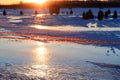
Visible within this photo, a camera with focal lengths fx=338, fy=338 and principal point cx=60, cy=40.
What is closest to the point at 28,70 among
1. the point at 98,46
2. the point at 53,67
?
the point at 53,67

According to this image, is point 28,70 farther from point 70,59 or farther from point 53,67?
point 70,59

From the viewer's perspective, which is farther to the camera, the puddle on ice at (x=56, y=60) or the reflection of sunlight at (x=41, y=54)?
the reflection of sunlight at (x=41, y=54)

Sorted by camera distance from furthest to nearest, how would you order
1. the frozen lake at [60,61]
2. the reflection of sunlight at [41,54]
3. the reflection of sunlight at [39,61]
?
the reflection of sunlight at [41,54] < the reflection of sunlight at [39,61] < the frozen lake at [60,61]

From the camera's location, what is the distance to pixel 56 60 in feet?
33.0

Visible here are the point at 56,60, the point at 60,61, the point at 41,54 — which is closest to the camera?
the point at 60,61

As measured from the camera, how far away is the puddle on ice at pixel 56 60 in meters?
8.09

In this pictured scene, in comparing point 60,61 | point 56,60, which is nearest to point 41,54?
point 56,60

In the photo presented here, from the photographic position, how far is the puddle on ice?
809 centimetres

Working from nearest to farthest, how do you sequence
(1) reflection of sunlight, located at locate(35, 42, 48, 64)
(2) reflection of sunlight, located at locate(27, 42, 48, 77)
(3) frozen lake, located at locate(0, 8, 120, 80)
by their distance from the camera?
(3) frozen lake, located at locate(0, 8, 120, 80)
(2) reflection of sunlight, located at locate(27, 42, 48, 77)
(1) reflection of sunlight, located at locate(35, 42, 48, 64)

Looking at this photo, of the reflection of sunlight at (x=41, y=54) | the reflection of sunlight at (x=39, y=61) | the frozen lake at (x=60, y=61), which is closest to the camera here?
the frozen lake at (x=60, y=61)

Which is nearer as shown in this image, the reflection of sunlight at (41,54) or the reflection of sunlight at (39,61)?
the reflection of sunlight at (39,61)

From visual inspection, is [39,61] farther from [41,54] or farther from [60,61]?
[41,54]

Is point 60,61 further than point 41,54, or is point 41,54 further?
point 41,54

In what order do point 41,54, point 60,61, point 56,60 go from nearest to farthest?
point 60,61 < point 56,60 < point 41,54
